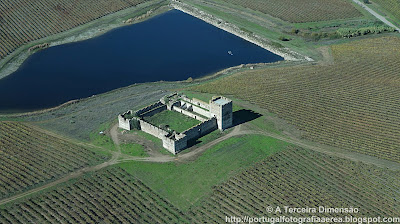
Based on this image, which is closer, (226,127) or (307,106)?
(226,127)

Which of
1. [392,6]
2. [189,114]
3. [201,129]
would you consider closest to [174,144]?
[201,129]

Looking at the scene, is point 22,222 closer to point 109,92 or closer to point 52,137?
point 52,137

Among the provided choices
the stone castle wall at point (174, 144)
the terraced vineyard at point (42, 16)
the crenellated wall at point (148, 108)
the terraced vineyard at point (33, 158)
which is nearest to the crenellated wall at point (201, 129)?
the stone castle wall at point (174, 144)

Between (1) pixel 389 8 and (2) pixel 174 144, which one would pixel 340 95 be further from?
(1) pixel 389 8

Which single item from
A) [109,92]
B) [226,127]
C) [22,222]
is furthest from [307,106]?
[22,222]

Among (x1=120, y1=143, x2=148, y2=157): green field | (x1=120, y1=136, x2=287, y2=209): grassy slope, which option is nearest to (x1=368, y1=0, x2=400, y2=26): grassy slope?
(x1=120, y1=136, x2=287, y2=209): grassy slope

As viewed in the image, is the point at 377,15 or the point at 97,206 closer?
the point at 97,206

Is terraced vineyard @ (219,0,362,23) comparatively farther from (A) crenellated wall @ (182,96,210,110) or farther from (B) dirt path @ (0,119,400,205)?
(B) dirt path @ (0,119,400,205)
